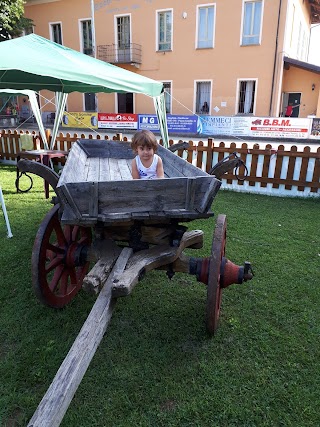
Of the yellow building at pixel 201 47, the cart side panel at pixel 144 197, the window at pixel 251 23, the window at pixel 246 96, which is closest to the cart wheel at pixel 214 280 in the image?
the cart side panel at pixel 144 197

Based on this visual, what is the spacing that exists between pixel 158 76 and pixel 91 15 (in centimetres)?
674

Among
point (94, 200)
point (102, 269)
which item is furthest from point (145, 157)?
point (102, 269)

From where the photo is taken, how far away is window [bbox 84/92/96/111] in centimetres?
2653

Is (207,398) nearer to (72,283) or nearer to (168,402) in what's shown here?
(168,402)

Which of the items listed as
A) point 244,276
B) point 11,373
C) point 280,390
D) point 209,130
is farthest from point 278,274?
point 209,130

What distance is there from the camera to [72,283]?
3359 millimetres

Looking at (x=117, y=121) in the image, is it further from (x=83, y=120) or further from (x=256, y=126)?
(x=256, y=126)

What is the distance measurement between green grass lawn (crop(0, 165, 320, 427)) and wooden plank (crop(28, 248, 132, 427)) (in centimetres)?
67

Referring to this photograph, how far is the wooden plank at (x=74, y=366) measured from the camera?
143 cm

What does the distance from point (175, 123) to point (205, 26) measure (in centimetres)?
748

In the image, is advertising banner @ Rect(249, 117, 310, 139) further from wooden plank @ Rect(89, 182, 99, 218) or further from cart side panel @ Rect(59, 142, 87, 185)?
wooden plank @ Rect(89, 182, 99, 218)

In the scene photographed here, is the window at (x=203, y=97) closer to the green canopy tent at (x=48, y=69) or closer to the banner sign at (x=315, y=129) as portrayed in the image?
the banner sign at (x=315, y=129)

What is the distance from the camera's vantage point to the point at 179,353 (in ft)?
8.73

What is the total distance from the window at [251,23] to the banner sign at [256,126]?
5949mm
